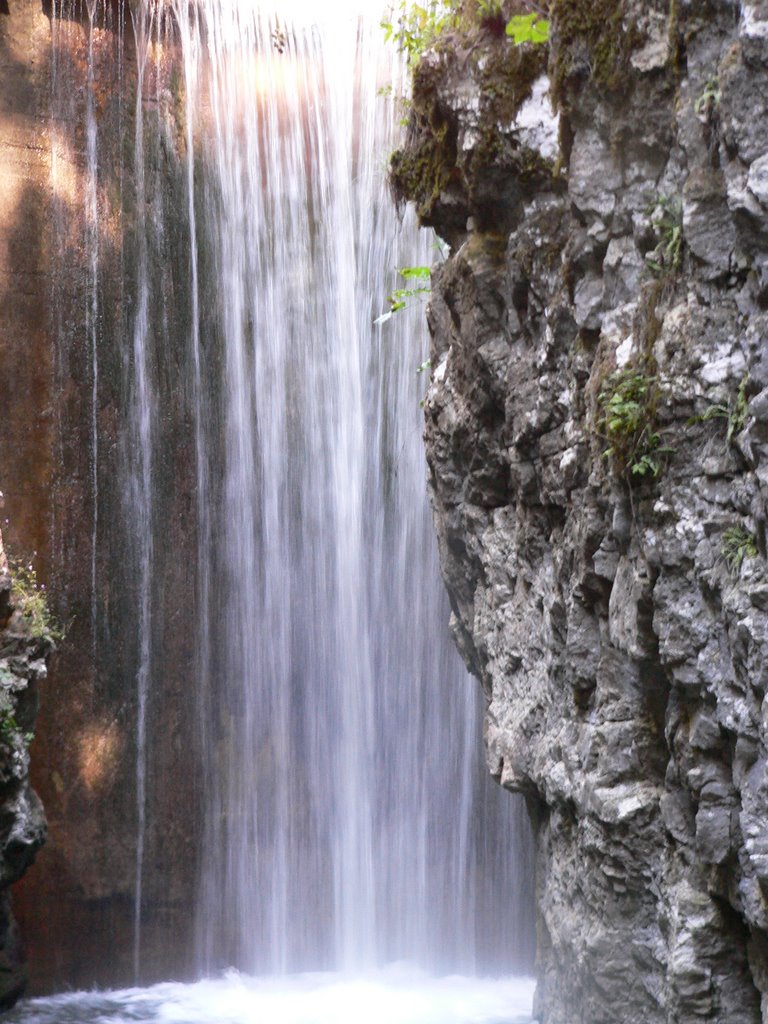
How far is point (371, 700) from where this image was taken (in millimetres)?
9180

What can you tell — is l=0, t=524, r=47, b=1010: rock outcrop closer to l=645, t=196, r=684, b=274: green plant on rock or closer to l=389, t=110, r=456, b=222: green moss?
l=389, t=110, r=456, b=222: green moss

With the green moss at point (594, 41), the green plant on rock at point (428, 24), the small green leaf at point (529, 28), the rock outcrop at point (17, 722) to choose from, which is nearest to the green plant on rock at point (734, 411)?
the green moss at point (594, 41)

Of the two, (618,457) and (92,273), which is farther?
(92,273)

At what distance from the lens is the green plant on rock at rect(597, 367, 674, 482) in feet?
13.0

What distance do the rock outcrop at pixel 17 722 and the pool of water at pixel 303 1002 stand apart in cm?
154

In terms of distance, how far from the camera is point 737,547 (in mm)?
3578

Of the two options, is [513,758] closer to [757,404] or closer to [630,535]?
[630,535]

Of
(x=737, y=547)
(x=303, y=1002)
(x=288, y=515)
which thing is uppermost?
(x=288, y=515)

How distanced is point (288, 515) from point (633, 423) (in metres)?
5.70

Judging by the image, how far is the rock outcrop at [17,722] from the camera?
6.57m

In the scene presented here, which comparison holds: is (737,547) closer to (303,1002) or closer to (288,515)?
(303,1002)

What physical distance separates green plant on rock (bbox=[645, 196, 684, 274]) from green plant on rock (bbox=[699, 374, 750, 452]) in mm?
→ 607

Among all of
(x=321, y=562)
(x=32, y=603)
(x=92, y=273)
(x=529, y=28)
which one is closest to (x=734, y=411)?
(x=529, y=28)

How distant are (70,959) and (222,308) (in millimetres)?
5538
